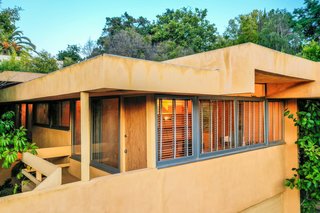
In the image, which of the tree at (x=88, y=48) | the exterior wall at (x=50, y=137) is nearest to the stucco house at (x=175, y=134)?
the exterior wall at (x=50, y=137)

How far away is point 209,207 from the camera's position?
5504 millimetres

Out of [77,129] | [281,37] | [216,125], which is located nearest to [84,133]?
[216,125]

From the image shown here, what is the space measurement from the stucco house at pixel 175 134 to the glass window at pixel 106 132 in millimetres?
25

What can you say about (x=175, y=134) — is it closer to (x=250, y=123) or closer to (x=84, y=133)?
(x=84, y=133)

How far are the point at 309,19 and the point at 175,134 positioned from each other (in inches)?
849

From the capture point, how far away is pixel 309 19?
20859mm

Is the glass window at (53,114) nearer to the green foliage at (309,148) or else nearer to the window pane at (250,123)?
the window pane at (250,123)

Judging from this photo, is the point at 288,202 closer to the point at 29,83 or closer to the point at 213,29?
the point at 29,83

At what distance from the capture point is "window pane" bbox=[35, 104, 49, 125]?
9.76 metres

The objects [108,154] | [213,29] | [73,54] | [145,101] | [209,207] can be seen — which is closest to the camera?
[145,101]

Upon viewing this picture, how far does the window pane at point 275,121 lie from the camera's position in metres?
7.73

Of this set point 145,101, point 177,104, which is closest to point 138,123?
point 145,101

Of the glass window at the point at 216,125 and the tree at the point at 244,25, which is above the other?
the tree at the point at 244,25

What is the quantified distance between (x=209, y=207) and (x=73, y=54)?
24675mm
